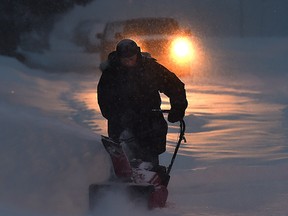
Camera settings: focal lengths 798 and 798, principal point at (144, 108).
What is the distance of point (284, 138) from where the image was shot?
30.7 ft

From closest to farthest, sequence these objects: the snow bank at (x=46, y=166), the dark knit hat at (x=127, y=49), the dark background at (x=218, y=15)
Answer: the snow bank at (x=46, y=166) < the dark knit hat at (x=127, y=49) < the dark background at (x=218, y=15)

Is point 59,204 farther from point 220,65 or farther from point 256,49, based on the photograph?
point 256,49

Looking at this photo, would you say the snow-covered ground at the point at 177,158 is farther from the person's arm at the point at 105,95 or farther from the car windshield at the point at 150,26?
the car windshield at the point at 150,26

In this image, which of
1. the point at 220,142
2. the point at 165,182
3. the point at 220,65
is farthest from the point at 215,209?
the point at 220,65

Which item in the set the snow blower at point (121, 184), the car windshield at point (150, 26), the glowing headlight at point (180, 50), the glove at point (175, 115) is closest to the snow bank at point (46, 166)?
the snow blower at point (121, 184)

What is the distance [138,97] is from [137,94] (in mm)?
24

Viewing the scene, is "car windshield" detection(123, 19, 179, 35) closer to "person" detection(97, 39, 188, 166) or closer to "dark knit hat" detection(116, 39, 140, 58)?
"person" detection(97, 39, 188, 166)

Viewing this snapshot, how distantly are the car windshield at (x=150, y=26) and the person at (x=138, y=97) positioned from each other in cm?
1357

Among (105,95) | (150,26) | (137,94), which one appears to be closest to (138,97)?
(137,94)

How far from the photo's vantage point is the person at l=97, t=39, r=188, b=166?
223 inches

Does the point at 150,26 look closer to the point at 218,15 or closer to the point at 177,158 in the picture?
the point at 177,158

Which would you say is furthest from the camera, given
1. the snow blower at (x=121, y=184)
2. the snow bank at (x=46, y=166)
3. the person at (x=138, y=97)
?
the person at (x=138, y=97)

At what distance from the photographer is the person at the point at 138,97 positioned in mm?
5664

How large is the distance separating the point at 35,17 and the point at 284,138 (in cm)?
2767
